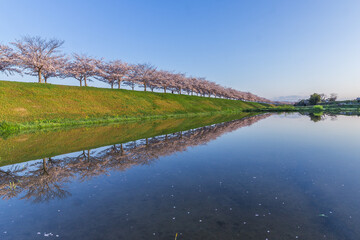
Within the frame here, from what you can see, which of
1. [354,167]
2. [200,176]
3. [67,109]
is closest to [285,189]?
[200,176]

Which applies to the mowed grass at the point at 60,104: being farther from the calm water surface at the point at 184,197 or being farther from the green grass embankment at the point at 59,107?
the calm water surface at the point at 184,197

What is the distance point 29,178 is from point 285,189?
10.8 meters

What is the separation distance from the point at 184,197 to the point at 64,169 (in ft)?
22.4

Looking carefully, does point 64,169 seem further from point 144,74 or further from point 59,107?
point 144,74

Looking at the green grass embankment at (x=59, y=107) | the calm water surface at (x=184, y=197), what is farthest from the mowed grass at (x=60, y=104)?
the calm water surface at (x=184, y=197)

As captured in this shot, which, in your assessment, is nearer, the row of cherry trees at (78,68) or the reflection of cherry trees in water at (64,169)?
the reflection of cherry trees in water at (64,169)

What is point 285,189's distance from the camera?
22.3 feet

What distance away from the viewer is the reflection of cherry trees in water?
713 cm

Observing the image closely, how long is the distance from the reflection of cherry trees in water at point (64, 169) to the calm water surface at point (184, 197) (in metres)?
0.05

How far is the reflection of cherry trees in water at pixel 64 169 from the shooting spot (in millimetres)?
7129

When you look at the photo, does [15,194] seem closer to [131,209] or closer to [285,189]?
[131,209]

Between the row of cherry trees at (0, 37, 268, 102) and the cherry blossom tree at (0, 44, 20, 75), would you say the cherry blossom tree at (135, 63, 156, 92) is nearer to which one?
the row of cherry trees at (0, 37, 268, 102)

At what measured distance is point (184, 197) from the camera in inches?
251

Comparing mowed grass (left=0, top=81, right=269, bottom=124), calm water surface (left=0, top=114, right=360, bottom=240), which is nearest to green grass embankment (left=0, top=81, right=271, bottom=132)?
mowed grass (left=0, top=81, right=269, bottom=124)
